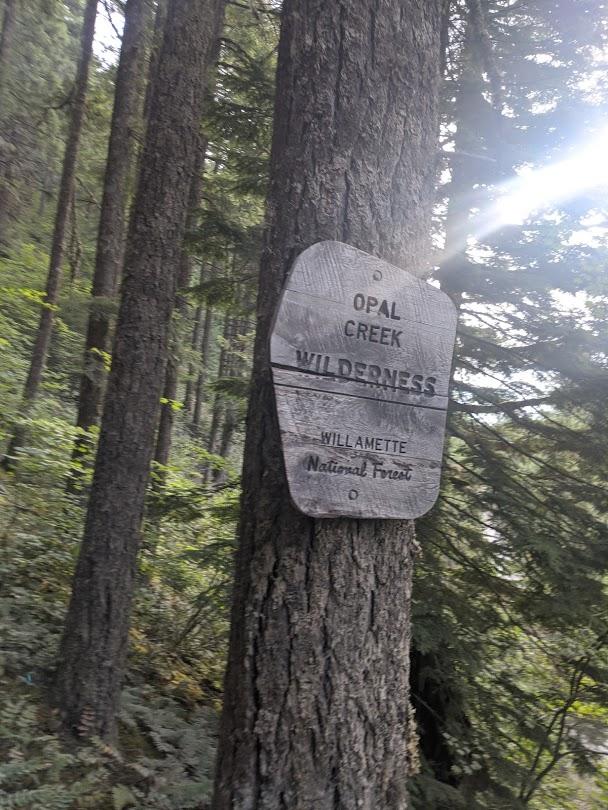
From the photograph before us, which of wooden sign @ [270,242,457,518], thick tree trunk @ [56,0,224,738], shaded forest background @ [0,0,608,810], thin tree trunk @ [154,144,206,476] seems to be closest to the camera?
wooden sign @ [270,242,457,518]

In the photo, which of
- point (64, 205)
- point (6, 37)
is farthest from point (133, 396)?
point (6, 37)

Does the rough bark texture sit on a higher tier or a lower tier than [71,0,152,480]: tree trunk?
lower

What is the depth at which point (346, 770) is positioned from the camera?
1.93 m

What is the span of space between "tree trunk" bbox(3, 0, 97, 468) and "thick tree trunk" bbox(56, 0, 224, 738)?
4885mm

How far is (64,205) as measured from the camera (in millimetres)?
10922

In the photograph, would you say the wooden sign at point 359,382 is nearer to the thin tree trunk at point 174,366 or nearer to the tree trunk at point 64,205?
the thin tree trunk at point 174,366

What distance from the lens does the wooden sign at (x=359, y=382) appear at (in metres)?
1.88

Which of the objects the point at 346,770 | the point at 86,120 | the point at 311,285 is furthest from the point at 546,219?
the point at 86,120

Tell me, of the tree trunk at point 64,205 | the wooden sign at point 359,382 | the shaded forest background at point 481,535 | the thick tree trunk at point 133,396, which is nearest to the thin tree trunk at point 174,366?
the shaded forest background at point 481,535

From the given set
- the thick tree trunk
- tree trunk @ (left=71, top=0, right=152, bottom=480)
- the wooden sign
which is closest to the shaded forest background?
the thick tree trunk

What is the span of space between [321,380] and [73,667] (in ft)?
12.4

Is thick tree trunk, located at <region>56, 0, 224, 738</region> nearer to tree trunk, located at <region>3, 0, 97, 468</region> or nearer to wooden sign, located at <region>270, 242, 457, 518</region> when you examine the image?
wooden sign, located at <region>270, 242, 457, 518</region>

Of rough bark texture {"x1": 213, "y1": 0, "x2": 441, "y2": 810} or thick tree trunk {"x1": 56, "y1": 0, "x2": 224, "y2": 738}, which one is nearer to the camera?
rough bark texture {"x1": 213, "y1": 0, "x2": 441, "y2": 810}

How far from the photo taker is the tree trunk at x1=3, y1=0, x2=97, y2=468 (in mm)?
9906
